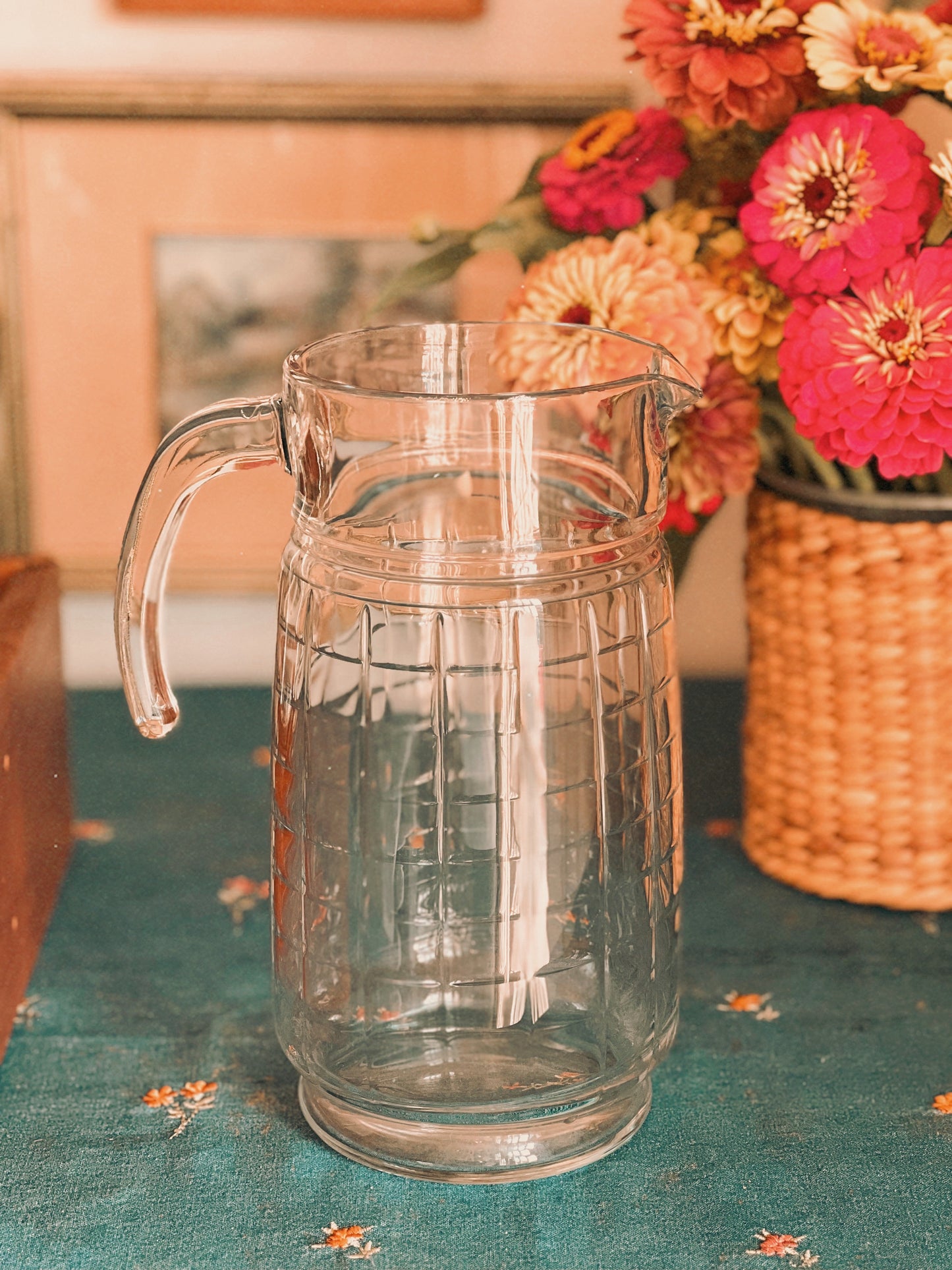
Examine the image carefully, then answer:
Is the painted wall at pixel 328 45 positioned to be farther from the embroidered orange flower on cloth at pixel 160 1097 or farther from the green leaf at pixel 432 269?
the embroidered orange flower on cloth at pixel 160 1097

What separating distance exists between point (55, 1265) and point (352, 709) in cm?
22

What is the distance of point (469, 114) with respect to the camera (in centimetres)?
84

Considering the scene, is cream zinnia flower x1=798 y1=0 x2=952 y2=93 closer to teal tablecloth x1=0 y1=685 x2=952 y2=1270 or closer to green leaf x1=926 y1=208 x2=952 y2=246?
green leaf x1=926 y1=208 x2=952 y2=246

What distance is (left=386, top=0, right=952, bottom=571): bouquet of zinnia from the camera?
551 millimetres

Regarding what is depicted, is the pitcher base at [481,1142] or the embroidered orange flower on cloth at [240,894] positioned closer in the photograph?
the pitcher base at [481,1142]

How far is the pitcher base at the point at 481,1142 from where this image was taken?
0.50 meters

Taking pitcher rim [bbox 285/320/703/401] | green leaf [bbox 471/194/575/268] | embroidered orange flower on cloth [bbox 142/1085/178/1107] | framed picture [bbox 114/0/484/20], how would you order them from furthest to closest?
framed picture [bbox 114/0/484/20] → green leaf [bbox 471/194/575/268] → embroidered orange flower on cloth [bbox 142/1085/178/1107] → pitcher rim [bbox 285/320/703/401]

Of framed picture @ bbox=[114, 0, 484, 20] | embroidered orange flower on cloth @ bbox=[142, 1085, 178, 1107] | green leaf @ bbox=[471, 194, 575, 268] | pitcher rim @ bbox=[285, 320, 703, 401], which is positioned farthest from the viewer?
framed picture @ bbox=[114, 0, 484, 20]

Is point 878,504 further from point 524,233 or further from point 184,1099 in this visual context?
point 184,1099

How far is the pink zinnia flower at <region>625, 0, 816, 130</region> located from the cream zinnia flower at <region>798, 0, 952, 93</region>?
0.04 ft

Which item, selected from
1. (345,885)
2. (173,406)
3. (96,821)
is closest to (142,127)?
(173,406)

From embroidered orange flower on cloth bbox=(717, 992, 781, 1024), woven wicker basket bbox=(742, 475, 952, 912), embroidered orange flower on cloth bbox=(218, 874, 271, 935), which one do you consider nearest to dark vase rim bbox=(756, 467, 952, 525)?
woven wicker basket bbox=(742, 475, 952, 912)

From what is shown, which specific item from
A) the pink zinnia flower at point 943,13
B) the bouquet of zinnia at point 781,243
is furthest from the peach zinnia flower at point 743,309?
the pink zinnia flower at point 943,13

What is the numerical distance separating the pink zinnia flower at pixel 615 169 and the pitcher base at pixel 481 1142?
38 cm
